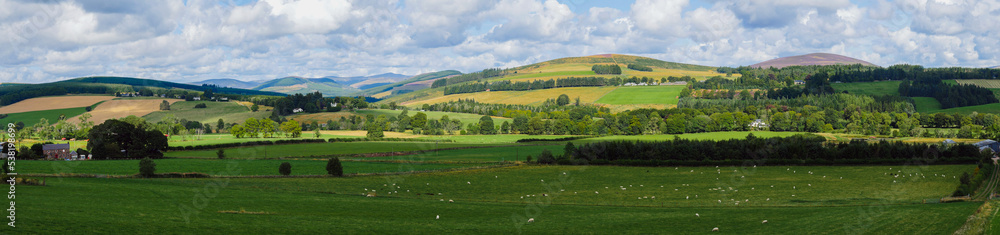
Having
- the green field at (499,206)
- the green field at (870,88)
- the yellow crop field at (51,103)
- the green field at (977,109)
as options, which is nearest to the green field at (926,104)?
the green field at (977,109)

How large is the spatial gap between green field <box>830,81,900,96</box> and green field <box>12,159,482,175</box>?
539ft

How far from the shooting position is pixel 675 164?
6769 cm

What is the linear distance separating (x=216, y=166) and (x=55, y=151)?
89.5 ft

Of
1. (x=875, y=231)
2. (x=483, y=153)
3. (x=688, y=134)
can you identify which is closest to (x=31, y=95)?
(x=483, y=153)

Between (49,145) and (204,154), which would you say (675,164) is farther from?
(49,145)

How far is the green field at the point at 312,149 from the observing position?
82119mm

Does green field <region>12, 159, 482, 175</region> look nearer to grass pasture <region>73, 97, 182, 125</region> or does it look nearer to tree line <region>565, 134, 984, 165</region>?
tree line <region>565, 134, 984, 165</region>

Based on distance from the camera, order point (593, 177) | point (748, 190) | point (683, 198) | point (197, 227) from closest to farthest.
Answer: point (197, 227) → point (683, 198) → point (748, 190) → point (593, 177)

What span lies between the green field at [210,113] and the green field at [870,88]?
173352 mm

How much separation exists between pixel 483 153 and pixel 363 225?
6364cm

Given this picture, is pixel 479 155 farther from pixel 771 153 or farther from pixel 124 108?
pixel 124 108

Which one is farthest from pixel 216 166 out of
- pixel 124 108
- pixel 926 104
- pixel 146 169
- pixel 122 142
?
pixel 926 104

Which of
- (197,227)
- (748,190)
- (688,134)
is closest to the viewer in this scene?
(197,227)

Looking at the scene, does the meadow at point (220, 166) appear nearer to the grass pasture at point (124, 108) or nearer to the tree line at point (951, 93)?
the grass pasture at point (124, 108)
